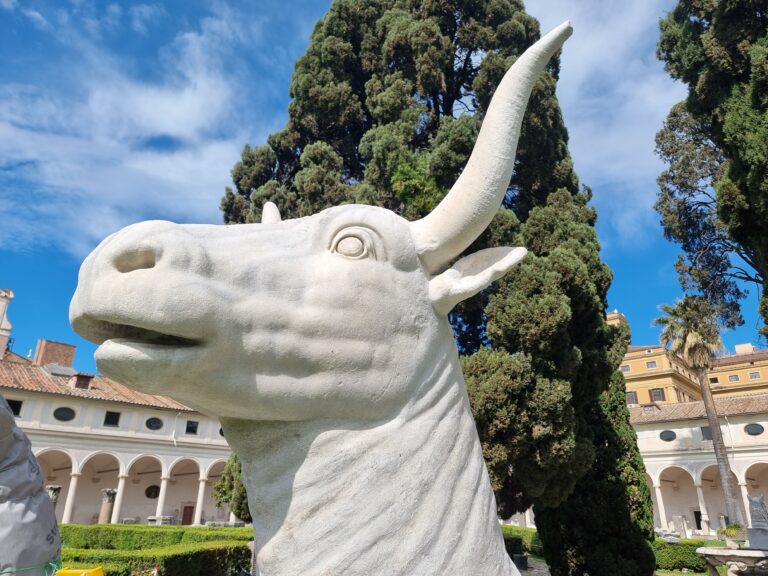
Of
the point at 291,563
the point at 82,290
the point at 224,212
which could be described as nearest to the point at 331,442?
the point at 291,563

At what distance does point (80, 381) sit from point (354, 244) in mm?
31116

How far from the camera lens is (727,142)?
969cm

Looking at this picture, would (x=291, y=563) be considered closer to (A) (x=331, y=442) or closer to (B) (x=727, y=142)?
(A) (x=331, y=442)

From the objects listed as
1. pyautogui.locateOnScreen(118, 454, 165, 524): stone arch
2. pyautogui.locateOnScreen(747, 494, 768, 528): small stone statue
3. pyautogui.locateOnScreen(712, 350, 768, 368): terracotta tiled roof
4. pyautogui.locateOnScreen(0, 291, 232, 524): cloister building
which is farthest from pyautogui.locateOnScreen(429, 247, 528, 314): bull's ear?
pyautogui.locateOnScreen(712, 350, 768, 368): terracotta tiled roof

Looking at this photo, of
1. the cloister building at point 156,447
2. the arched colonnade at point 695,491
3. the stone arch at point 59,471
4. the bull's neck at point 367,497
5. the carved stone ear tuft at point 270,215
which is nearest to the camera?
the bull's neck at point 367,497

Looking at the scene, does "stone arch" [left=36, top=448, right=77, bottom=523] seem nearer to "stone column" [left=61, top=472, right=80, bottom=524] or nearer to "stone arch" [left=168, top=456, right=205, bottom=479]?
"stone column" [left=61, top=472, right=80, bottom=524]

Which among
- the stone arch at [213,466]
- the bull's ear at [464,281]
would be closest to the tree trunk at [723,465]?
the stone arch at [213,466]

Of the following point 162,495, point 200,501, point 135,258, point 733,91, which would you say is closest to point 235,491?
point 135,258

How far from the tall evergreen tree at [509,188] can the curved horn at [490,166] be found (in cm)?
684

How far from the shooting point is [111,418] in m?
27.9

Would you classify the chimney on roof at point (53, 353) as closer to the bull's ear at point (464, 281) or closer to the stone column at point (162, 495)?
the stone column at point (162, 495)

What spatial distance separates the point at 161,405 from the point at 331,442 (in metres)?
30.9

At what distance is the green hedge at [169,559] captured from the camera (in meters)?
9.79

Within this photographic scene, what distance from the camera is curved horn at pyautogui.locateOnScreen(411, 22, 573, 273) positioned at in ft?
5.12
